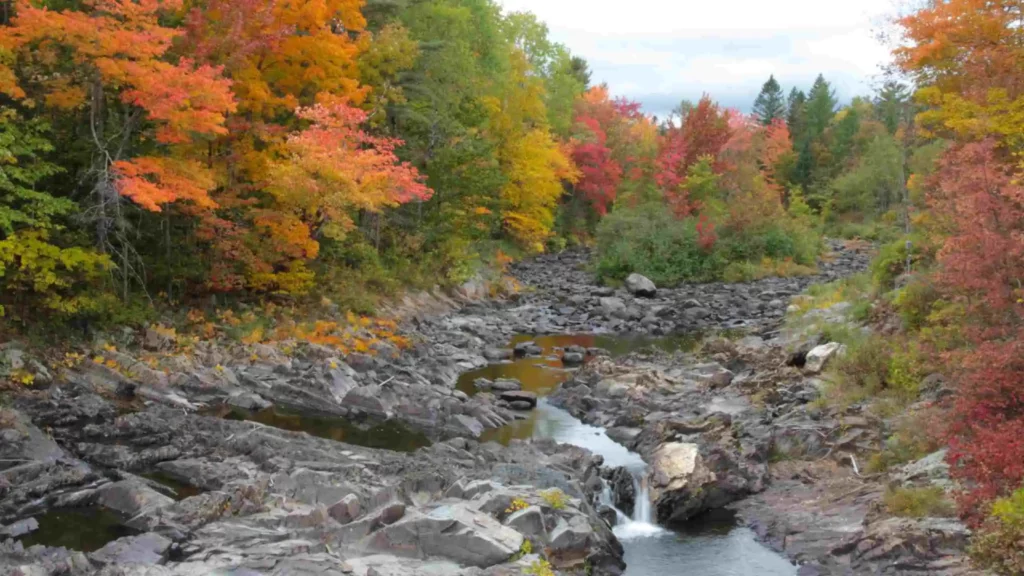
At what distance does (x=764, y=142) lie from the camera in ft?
248

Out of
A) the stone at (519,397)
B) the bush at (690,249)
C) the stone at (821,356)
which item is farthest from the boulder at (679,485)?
the bush at (690,249)

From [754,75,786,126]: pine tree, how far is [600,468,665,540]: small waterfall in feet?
276

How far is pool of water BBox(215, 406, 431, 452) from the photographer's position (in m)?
16.8

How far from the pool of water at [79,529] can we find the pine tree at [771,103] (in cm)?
9023

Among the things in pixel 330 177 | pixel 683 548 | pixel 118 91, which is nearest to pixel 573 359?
pixel 330 177

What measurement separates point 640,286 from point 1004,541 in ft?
101

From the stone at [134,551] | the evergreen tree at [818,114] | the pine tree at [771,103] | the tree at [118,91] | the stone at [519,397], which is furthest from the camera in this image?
the pine tree at [771,103]

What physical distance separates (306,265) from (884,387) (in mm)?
17488

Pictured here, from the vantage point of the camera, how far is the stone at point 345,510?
11.5 meters

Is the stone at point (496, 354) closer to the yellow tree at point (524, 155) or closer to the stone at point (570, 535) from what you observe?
the stone at point (570, 535)

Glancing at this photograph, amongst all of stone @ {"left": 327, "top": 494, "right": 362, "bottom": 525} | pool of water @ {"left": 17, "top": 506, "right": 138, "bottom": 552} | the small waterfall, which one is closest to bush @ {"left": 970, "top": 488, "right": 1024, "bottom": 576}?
the small waterfall

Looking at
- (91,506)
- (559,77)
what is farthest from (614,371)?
(559,77)

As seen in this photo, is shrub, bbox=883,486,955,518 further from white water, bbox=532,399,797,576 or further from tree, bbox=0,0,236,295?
tree, bbox=0,0,236,295

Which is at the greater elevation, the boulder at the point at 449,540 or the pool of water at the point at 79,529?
the boulder at the point at 449,540
